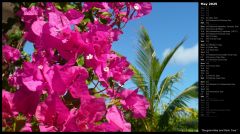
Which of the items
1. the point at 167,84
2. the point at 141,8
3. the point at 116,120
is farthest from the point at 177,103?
the point at 116,120

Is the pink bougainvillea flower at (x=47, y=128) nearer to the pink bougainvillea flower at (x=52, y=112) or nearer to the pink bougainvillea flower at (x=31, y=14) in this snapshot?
the pink bougainvillea flower at (x=52, y=112)

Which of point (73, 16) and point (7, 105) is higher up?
point (73, 16)

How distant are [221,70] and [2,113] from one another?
157cm

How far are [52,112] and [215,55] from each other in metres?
1.50

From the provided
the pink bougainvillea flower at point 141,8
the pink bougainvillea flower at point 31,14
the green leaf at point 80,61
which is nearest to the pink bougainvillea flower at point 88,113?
the green leaf at point 80,61

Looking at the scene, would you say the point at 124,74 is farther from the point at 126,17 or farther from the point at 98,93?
the point at 126,17

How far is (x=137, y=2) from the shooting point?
145 centimetres

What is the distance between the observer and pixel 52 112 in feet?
2.36

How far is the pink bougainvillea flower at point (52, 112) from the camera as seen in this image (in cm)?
71

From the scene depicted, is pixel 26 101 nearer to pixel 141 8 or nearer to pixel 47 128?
pixel 47 128

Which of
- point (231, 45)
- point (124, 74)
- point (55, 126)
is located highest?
point (231, 45)

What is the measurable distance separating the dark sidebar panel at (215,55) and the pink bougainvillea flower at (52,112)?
129 centimetres

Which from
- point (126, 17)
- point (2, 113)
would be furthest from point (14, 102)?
point (126, 17)

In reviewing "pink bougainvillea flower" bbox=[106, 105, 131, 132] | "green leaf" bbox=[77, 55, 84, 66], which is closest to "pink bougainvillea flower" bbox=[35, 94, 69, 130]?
"pink bougainvillea flower" bbox=[106, 105, 131, 132]
